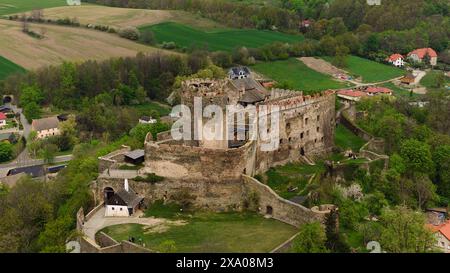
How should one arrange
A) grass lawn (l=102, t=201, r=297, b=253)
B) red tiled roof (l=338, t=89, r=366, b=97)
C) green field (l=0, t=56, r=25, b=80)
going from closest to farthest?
grass lawn (l=102, t=201, r=297, b=253), red tiled roof (l=338, t=89, r=366, b=97), green field (l=0, t=56, r=25, b=80)

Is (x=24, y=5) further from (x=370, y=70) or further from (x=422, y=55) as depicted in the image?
(x=422, y=55)

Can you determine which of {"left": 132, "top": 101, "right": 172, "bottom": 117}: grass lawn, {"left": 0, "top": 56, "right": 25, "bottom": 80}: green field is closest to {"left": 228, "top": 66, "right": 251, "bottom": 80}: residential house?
{"left": 132, "top": 101, "right": 172, "bottom": 117}: grass lawn

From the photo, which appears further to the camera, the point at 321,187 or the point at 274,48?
the point at 274,48

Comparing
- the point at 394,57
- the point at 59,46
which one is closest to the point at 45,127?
the point at 59,46

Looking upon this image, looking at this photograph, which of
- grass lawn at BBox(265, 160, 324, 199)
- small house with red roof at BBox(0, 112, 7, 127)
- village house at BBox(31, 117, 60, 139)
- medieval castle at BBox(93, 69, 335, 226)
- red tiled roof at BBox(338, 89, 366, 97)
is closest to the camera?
medieval castle at BBox(93, 69, 335, 226)

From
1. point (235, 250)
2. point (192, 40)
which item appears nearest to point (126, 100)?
point (192, 40)

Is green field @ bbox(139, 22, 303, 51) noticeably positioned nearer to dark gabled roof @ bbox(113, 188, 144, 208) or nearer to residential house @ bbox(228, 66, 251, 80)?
residential house @ bbox(228, 66, 251, 80)

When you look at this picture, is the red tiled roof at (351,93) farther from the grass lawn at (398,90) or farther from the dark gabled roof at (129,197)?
the dark gabled roof at (129,197)
